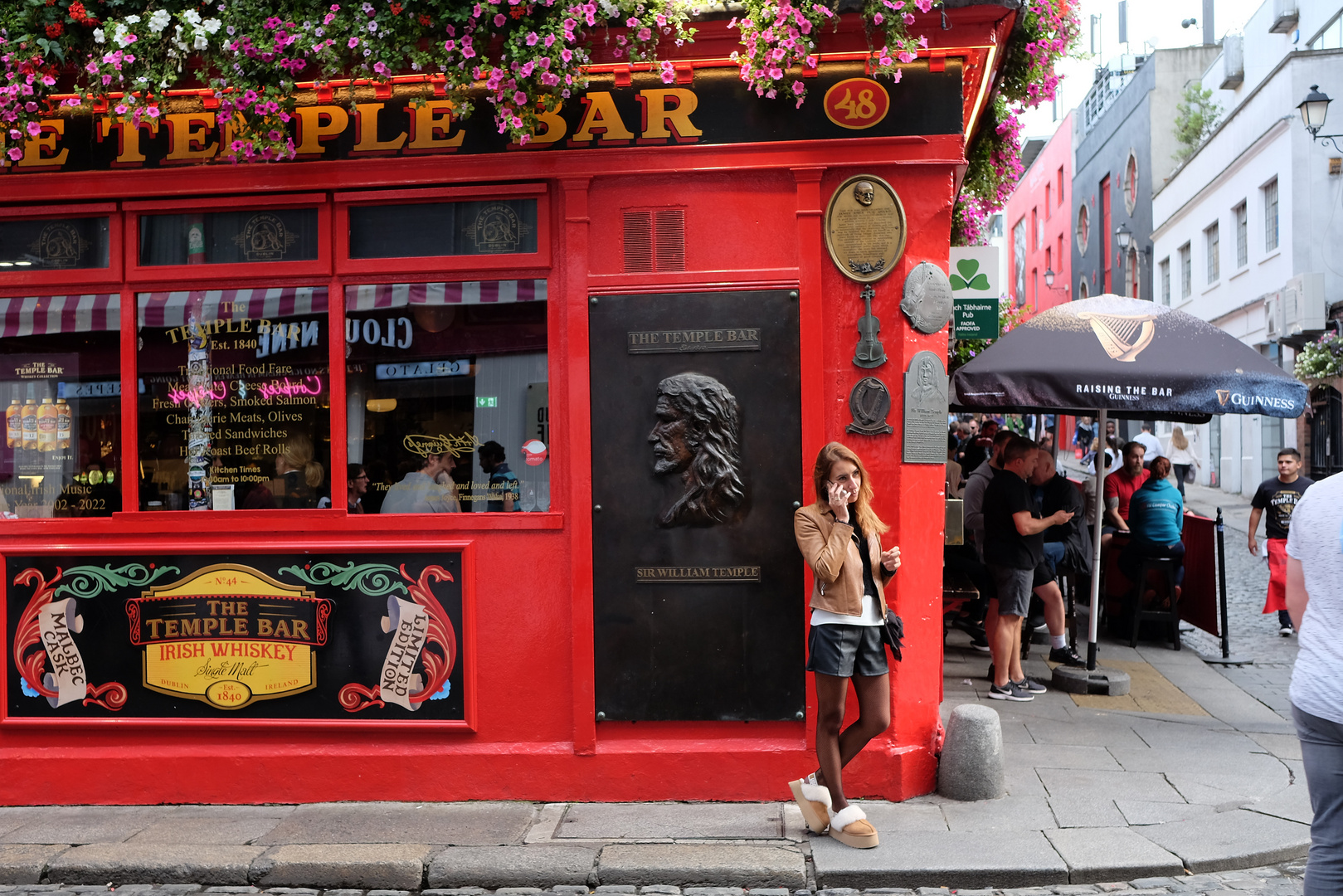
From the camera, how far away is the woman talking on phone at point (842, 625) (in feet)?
17.3

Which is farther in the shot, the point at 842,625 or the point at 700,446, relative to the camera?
the point at 700,446

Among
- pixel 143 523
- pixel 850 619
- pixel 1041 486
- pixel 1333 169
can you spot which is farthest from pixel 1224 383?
pixel 1333 169

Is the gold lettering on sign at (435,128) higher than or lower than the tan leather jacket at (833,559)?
higher

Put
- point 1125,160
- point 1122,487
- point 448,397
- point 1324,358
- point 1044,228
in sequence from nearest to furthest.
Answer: point 448,397 < point 1122,487 < point 1324,358 < point 1125,160 < point 1044,228

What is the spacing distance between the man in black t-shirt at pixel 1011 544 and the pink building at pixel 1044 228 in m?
32.7

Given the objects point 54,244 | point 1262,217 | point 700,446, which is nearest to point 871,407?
point 700,446

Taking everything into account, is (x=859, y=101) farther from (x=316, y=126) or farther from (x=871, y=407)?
(x=316, y=126)

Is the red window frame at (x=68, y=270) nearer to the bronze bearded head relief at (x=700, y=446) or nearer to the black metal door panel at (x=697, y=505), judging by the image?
the black metal door panel at (x=697, y=505)

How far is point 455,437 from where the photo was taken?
20.5 feet

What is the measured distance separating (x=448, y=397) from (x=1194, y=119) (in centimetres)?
2984

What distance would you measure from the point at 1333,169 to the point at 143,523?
21.3 metres

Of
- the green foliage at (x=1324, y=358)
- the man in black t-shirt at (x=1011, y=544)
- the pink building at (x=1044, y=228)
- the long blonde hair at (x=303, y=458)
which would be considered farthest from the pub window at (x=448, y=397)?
the pink building at (x=1044, y=228)

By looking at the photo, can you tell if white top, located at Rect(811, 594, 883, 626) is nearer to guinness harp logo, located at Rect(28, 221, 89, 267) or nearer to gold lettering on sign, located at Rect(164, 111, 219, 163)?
gold lettering on sign, located at Rect(164, 111, 219, 163)

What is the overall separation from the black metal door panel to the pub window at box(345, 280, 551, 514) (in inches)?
16.3
